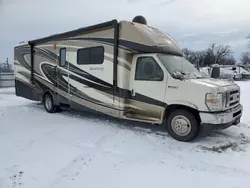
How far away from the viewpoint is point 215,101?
6.04 metres

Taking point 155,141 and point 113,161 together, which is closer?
point 113,161

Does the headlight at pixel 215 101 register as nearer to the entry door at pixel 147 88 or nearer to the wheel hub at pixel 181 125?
the wheel hub at pixel 181 125

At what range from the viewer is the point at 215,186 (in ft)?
13.8

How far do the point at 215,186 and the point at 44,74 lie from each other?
26.8 feet

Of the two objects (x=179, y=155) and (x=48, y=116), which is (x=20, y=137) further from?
(x=179, y=155)

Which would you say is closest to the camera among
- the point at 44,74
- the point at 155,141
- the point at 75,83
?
the point at 155,141

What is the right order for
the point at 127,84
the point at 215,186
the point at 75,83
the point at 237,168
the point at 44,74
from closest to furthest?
the point at 215,186
the point at 237,168
the point at 127,84
the point at 75,83
the point at 44,74

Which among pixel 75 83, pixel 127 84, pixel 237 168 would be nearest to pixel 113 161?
pixel 237 168

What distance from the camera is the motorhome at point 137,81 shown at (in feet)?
20.9

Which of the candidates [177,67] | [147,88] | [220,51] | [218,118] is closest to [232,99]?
[218,118]

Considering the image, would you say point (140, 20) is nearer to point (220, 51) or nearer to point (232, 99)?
point (232, 99)

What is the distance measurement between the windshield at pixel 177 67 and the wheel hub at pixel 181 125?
1.05 metres

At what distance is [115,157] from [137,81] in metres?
2.56

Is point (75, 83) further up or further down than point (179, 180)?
further up
